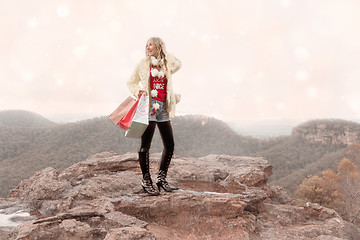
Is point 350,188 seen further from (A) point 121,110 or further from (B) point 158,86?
(A) point 121,110

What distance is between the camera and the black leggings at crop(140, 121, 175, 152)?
393cm

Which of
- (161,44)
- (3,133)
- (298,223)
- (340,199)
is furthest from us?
(3,133)

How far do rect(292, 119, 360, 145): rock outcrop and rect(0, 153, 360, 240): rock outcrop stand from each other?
185 ft

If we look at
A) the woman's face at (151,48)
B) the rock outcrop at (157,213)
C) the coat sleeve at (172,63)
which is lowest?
the rock outcrop at (157,213)

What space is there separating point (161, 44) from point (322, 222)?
432cm

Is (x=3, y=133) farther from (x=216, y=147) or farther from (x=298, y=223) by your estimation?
(x=298, y=223)

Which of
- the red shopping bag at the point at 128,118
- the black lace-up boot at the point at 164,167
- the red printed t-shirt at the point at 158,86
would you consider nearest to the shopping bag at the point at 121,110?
the red shopping bag at the point at 128,118

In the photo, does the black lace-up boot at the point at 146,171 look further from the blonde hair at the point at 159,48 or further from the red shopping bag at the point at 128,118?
the blonde hair at the point at 159,48

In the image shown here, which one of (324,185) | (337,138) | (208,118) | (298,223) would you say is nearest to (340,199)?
(324,185)

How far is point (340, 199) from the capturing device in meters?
23.6

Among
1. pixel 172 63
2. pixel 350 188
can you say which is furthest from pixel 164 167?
pixel 350 188

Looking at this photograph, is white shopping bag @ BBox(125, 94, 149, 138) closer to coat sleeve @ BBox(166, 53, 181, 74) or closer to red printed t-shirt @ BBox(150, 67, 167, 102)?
red printed t-shirt @ BBox(150, 67, 167, 102)

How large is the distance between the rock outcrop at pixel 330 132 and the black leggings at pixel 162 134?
58.0 metres

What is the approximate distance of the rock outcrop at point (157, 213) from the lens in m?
3.12
